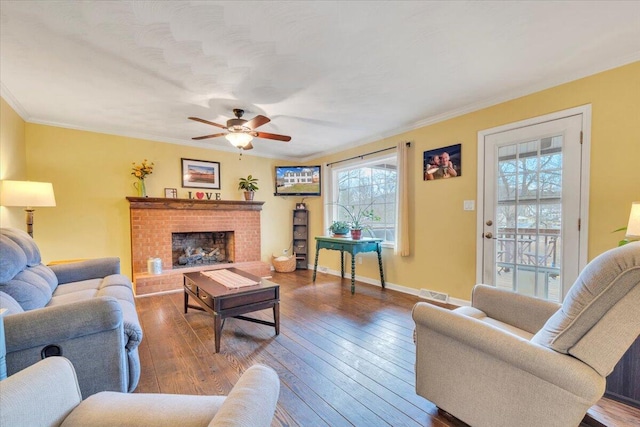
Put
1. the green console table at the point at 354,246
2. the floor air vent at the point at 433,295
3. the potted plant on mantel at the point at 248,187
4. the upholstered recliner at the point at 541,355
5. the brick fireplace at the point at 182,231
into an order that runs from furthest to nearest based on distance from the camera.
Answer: the potted plant on mantel at the point at 248,187 < the brick fireplace at the point at 182,231 < the green console table at the point at 354,246 < the floor air vent at the point at 433,295 < the upholstered recliner at the point at 541,355

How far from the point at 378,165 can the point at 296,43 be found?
2746mm

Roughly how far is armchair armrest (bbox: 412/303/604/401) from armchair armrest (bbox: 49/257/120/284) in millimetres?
3048

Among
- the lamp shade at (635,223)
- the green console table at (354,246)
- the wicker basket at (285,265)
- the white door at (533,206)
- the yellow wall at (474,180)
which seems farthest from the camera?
the wicker basket at (285,265)

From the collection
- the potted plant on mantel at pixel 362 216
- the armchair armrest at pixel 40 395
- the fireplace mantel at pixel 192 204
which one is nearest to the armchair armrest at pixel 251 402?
the armchair armrest at pixel 40 395

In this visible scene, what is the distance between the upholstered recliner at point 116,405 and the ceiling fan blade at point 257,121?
2315mm

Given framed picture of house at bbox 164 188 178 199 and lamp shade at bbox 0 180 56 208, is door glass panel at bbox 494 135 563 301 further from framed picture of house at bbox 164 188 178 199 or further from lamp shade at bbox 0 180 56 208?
lamp shade at bbox 0 180 56 208

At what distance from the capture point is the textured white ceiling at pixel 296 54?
5.52 feet

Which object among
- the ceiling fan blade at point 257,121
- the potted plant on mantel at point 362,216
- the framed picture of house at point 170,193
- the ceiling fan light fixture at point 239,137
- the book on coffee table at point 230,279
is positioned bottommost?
the book on coffee table at point 230,279

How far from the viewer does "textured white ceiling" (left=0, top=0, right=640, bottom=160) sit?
168cm

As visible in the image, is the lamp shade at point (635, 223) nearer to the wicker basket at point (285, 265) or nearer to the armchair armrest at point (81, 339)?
the armchair armrest at point (81, 339)

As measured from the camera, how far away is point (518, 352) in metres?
1.16

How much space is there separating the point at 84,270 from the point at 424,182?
393 cm

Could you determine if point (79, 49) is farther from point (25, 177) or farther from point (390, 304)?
point (390, 304)

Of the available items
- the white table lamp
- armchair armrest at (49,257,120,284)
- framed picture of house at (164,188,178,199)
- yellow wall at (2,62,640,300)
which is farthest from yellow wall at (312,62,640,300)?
the white table lamp
